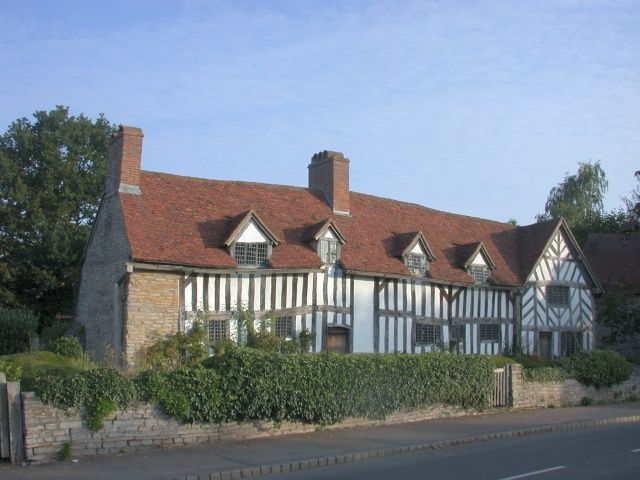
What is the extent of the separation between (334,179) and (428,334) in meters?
6.53

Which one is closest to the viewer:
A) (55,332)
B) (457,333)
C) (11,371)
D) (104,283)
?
(11,371)

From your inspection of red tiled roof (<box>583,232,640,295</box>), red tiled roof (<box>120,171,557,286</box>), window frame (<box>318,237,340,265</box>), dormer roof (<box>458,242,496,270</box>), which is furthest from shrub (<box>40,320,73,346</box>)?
red tiled roof (<box>583,232,640,295</box>)

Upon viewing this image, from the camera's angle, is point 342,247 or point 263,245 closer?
point 263,245

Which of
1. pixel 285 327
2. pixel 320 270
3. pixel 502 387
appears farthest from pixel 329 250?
pixel 502 387

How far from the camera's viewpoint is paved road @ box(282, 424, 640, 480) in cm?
1118

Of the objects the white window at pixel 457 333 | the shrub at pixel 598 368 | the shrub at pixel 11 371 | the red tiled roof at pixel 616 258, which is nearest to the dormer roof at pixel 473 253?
the white window at pixel 457 333

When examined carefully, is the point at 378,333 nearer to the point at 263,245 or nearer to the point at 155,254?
the point at 263,245

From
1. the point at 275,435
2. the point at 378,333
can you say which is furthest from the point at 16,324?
the point at 275,435

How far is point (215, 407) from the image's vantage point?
557 inches

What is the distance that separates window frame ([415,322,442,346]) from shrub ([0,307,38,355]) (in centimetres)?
1382

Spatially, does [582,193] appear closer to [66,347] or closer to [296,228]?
[296,228]

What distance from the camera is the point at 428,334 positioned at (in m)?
25.6

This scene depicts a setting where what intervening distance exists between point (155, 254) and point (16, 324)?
379 inches

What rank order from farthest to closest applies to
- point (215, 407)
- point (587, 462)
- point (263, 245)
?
point (263, 245) → point (215, 407) → point (587, 462)
